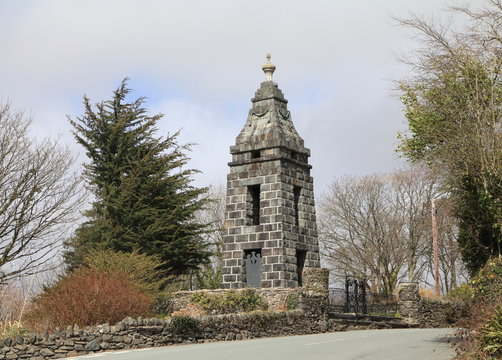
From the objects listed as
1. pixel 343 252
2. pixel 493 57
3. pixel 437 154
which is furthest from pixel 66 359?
pixel 343 252

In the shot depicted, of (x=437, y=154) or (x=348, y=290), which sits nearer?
(x=437, y=154)

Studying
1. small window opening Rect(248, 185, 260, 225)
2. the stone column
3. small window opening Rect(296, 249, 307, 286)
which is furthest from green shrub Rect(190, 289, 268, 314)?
the stone column

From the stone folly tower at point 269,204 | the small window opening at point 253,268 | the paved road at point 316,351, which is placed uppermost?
the stone folly tower at point 269,204

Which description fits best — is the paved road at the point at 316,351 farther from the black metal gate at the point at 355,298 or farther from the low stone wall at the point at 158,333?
the black metal gate at the point at 355,298

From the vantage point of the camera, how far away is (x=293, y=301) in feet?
88.1

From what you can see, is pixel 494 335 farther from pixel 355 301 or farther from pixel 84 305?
pixel 355 301

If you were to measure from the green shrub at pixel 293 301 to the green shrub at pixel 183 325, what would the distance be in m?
5.89

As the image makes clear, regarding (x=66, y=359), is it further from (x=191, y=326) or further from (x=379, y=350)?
(x=379, y=350)

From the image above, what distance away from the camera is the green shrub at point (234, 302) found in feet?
89.8

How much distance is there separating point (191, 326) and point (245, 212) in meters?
9.85

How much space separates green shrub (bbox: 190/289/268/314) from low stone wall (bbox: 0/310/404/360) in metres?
2.57

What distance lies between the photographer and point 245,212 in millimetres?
30797

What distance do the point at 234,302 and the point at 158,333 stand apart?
703cm

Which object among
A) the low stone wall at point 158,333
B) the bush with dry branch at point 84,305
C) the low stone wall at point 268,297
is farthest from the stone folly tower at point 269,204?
the bush with dry branch at point 84,305
